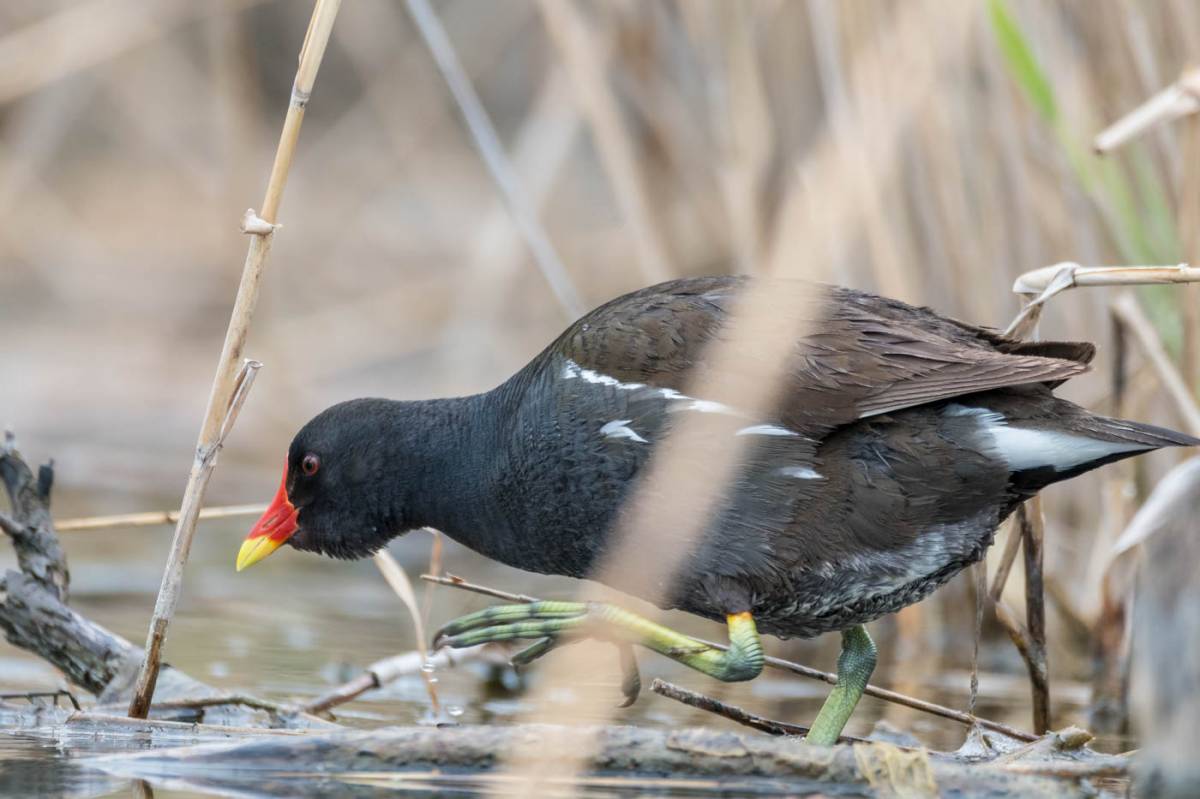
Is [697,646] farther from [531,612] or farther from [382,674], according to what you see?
[382,674]

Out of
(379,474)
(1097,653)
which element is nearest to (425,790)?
(379,474)

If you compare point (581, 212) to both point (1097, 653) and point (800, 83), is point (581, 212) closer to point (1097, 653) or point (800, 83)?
point (800, 83)

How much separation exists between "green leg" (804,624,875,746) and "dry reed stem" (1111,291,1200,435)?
107cm

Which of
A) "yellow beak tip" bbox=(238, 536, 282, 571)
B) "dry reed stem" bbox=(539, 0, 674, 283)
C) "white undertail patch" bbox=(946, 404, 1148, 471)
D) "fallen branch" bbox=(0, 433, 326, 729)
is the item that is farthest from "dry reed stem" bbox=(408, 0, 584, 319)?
"white undertail patch" bbox=(946, 404, 1148, 471)

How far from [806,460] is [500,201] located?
11.5 feet

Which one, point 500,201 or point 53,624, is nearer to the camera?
point 53,624

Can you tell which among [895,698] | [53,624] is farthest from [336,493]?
[895,698]

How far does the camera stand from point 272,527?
4.00 metres

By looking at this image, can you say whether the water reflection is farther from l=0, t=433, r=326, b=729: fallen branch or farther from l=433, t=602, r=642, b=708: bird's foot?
l=0, t=433, r=326, b=729: fallen branch

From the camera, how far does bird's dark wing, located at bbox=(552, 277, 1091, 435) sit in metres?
3.36

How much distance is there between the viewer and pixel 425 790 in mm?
2877

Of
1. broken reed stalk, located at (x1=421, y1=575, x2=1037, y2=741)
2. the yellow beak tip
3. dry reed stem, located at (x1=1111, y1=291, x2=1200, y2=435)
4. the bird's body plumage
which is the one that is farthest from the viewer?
dry reed stem, located at (x1=1111, y1=291, x2=1200, y2=435)

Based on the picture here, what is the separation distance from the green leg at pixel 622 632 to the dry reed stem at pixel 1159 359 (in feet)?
4.54

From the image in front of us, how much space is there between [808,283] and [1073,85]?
63.7 inches
